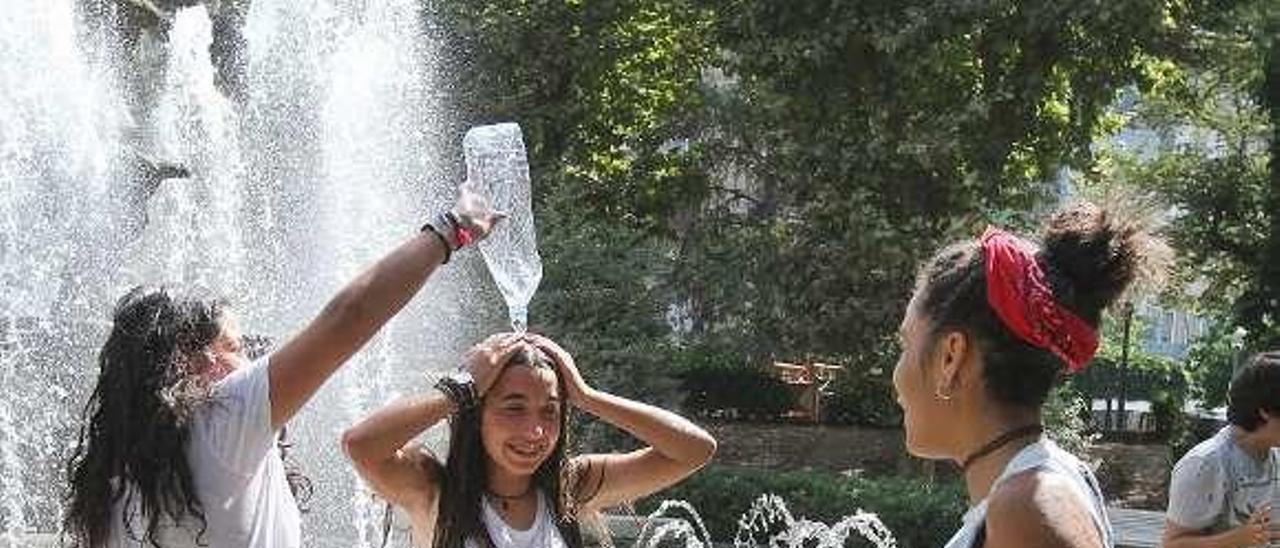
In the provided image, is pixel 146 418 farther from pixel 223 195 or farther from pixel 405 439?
pixel 223 195

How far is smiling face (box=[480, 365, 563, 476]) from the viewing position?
3266 millimetres

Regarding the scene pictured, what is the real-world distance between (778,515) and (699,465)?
9.08 m

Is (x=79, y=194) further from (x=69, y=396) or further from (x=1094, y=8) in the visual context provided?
(x=1094, y=8)

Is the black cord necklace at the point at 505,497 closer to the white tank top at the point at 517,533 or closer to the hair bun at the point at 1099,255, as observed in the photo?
the white tank top at the point at 517,533

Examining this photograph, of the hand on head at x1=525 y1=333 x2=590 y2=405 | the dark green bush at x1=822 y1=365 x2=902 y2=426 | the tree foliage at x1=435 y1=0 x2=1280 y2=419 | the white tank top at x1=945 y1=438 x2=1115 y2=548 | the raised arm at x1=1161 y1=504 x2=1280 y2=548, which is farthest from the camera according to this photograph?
the dark green bush at x1=822 y1=365 x2=902 y2=426

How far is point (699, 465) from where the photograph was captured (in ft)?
12.0

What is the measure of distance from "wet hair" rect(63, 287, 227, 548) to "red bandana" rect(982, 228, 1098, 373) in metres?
1.30

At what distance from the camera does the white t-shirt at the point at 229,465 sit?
112 inches

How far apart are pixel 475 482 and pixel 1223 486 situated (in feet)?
6.83

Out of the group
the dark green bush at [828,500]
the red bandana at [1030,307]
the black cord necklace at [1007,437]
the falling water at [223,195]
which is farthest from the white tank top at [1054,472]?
the dark green bush at [828,500]

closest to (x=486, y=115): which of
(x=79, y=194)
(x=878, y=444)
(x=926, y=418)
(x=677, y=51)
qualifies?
(x=677, y=51)

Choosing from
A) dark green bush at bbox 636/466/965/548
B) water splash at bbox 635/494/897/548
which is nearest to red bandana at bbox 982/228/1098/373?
water splash at bbox 635/494/897/548

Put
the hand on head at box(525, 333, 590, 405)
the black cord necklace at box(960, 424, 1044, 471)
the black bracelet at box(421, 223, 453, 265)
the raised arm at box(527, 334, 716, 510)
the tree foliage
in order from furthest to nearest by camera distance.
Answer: the tree foliage, the raised arm at box(527, 334, 716, 510), the hand on head at box(525, 333, 590, 405), the black bracelet at box(421, 223, 453, 265), the black cord necklace at box(960, 424, 1044, 471)

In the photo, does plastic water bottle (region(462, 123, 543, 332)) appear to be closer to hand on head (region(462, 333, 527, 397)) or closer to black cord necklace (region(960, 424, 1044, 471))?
hand on head (region(462, 333, 527, 397))
